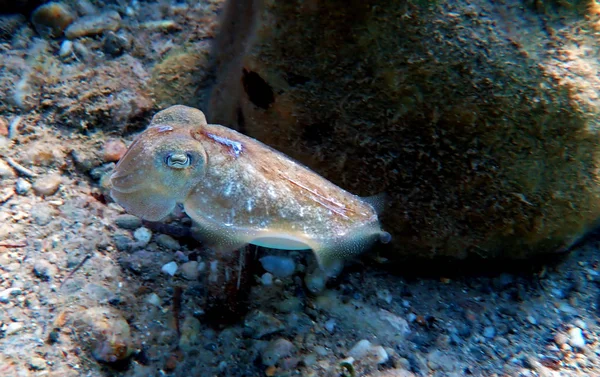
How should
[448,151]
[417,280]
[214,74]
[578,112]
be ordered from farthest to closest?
[214,74] < [417,280] < [448,151] < [578,112]

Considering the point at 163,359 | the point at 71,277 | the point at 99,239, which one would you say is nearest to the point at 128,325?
the point at 163,359

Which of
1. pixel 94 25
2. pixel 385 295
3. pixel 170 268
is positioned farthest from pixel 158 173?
pixel 94 25

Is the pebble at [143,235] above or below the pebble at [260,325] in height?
above

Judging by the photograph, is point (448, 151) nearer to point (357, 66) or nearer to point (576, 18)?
point (357, 66)

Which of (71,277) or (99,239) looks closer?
(71,277)

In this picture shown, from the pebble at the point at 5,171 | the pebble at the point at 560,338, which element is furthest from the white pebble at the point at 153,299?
the pebble at the point at 560,338

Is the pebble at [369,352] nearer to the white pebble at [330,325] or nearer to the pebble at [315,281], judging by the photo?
the white pebble at [330,325]

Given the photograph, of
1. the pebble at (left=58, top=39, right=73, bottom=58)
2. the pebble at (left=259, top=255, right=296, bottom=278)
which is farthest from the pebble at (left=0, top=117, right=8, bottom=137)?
the pebble at (left=259, top=255, right=296, bottom=278)
